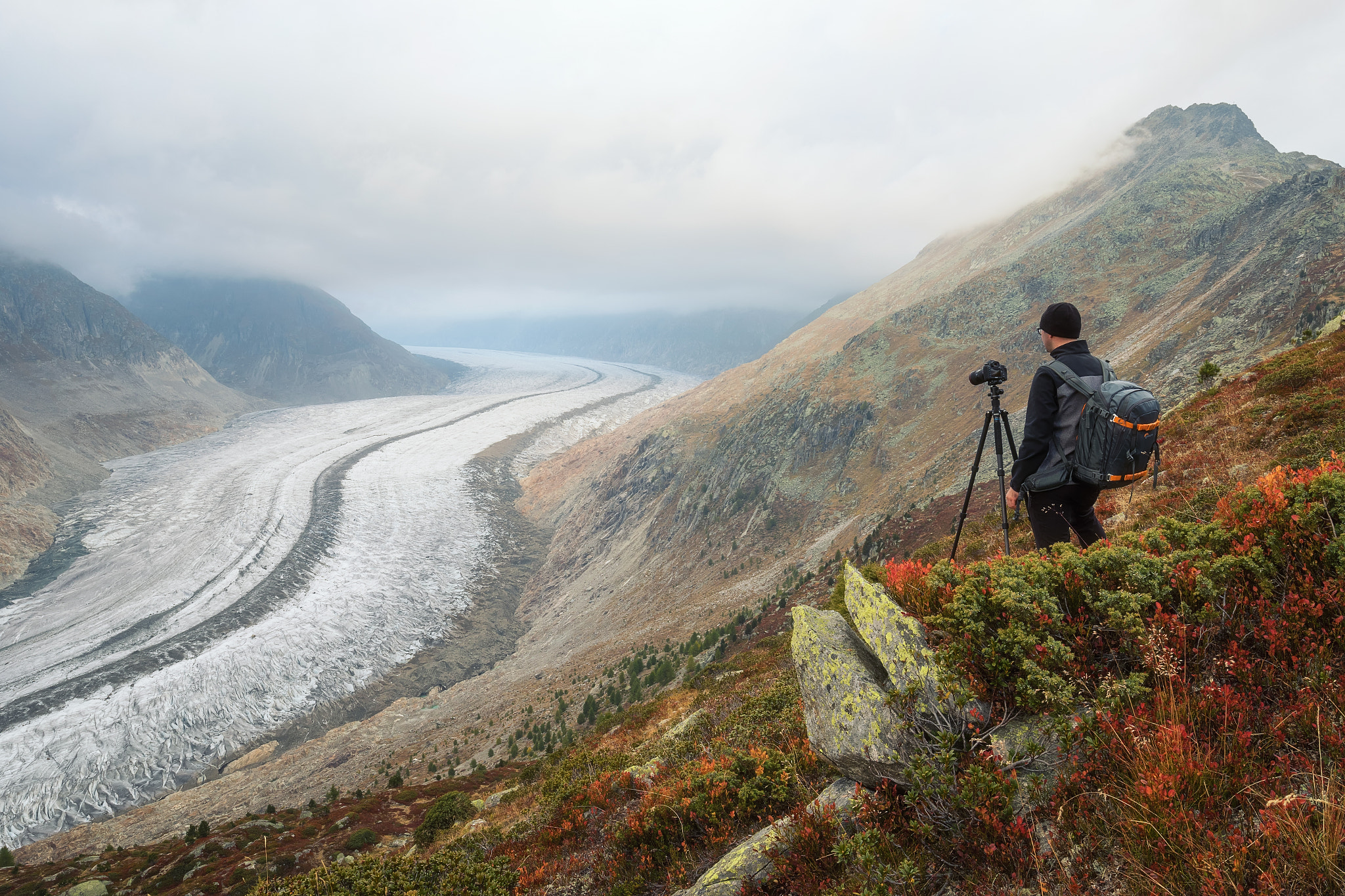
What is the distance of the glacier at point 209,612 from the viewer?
36719mm

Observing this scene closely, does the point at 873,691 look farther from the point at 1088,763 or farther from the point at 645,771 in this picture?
the point at 645,771

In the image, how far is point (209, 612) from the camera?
52844mm

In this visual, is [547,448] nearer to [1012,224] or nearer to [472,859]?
[1012,224]

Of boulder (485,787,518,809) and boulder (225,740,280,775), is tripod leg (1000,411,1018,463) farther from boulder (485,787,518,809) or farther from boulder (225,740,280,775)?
boulder (225,740,280,775)

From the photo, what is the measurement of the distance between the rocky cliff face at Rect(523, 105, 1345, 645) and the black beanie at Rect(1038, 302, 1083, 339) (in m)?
25.7

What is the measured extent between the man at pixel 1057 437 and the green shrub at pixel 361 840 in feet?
60.5

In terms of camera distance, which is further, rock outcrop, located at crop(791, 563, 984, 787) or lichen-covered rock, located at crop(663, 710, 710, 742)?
lichen-covered rock, located at crop(663, 710, 710, 742)

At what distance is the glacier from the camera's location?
3672 cm

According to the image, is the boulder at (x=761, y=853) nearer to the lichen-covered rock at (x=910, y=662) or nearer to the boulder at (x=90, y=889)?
the lichen-covered rock at (x=910, y=662)

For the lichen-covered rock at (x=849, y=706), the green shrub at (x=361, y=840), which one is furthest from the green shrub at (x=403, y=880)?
the green shrub at (x=361, y=840)

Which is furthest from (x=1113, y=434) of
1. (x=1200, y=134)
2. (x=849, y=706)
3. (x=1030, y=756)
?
(x=1200, y=134)

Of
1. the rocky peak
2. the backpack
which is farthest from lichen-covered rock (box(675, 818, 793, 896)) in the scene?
the rocky peak

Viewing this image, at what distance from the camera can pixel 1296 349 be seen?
13312mm

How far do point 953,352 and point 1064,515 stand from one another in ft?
184
